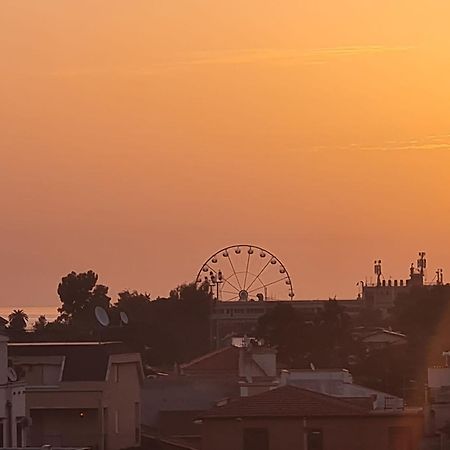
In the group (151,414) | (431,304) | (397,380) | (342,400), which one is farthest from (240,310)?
(342,400)

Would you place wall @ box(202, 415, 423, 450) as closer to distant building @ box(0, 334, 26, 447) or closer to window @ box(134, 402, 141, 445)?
window @ box(134, 402, 141, 445)

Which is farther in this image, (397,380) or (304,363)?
(304,363)

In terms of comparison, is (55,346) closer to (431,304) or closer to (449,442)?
(449,442)

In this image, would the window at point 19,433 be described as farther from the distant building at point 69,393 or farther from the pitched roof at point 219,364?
the pitched roof at point 219,364

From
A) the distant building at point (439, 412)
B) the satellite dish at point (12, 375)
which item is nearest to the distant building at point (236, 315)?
the distant building at point (439, 412)

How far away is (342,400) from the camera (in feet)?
177

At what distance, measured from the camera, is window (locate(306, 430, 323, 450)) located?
51688 mm

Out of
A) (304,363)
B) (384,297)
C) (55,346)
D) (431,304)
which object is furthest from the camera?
(384,297)

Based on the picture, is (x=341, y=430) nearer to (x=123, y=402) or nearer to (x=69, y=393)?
Answer: (x=123, y=402)

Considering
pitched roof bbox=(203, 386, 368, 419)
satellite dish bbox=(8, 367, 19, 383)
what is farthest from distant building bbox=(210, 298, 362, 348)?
satellite dish bbox=(8, 367, 19, 383)

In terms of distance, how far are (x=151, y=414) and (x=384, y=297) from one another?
136944 mm

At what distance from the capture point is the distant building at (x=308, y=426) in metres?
51.5

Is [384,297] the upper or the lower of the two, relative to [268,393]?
upper

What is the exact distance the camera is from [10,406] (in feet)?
148
